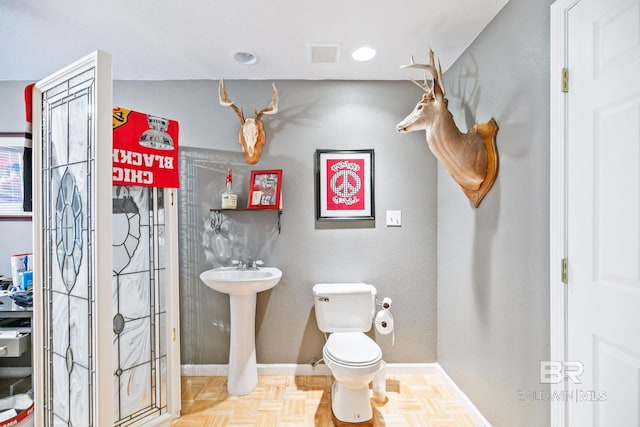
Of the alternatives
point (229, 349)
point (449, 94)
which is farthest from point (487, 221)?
point (229, 349)

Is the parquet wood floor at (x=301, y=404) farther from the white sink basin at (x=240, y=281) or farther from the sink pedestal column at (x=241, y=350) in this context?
the white sink basin at (x=240, y=281)

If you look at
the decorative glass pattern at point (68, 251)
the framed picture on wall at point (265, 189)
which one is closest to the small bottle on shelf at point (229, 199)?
the framed picture on wall at point (265, 189)

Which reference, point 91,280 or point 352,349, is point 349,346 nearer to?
point 352,349

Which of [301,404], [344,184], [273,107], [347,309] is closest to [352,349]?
[347,309]

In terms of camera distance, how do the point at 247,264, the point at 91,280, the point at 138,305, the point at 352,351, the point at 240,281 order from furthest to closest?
1. the point at 247,264
2. the point at 240,281
3. the point at 352,351
4. the point at 138,305
5. the point at 91,280

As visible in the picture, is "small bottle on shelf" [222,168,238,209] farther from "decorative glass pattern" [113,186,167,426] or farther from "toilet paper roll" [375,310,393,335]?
"toilet paper roll" [375,310,393,335]

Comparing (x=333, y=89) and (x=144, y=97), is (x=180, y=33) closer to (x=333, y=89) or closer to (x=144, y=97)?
(x=144, y=97)

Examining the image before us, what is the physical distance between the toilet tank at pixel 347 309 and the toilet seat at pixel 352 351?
0.08 m

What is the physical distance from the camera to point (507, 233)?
161 centimetres

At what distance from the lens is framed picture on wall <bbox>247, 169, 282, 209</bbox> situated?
7.72ft

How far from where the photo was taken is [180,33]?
1891 mm

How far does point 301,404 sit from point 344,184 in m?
1.64

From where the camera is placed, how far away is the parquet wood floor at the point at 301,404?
1928 mm

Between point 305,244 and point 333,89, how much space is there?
130 cm
